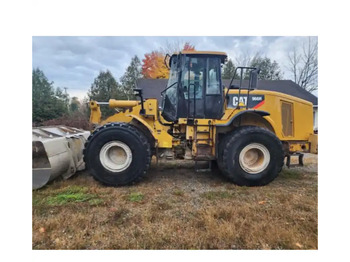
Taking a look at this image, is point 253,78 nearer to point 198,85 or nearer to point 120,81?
point 198,85

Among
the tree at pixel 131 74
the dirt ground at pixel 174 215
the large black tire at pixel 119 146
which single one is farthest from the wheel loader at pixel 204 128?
the tree at pixel 131 74

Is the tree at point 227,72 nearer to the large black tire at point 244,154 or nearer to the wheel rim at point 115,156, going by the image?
the large black tire at point 244,154

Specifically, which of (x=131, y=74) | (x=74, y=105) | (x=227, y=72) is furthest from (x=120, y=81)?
(x=227, y=72)

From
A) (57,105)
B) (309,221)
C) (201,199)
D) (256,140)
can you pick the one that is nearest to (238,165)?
(256,140)

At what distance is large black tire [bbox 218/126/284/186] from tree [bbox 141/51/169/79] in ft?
44.2

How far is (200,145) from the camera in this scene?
4031 millimetres

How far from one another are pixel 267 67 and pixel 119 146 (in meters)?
15.6

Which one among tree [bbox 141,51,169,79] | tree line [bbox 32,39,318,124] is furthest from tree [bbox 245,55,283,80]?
tree [bbox 141,51,169,79]

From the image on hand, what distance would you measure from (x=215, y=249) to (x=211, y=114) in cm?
255

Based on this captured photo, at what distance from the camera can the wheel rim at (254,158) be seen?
12.5 ft

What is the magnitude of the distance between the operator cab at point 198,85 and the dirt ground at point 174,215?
1426 millimetres

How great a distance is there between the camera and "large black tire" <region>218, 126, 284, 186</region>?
3.76 m

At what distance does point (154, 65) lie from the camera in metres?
18.5

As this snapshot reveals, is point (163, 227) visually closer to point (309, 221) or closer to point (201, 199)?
point (201, 199)
